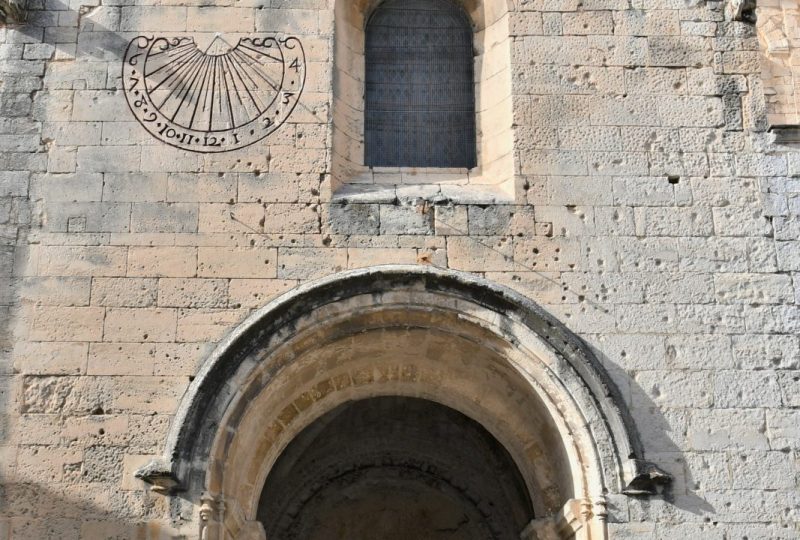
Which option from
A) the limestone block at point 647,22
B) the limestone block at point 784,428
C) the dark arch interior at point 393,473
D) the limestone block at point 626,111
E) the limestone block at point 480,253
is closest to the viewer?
the limestone block at point 784,428

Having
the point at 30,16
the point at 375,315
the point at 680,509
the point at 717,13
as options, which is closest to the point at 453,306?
the point at 375,315

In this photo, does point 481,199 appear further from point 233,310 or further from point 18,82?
A: point 18,82

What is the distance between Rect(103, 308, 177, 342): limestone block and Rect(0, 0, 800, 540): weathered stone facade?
2 centimetres

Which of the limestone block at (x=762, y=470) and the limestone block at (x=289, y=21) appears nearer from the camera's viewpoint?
the limestone block at (x=762, y=470)

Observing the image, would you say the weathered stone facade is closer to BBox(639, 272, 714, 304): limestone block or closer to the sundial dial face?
BBox(639, 272, 714, 304): limestone block

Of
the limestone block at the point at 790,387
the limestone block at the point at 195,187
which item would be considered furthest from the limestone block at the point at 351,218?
the limestone block at the point at 790,387

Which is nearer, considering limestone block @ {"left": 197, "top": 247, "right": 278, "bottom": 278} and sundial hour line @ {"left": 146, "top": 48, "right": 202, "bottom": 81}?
limestone block @ {"left": 197, "top": 247, "right": 278, "bottom": 278}

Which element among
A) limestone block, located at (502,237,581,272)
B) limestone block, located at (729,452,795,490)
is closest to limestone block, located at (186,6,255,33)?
limestone block, located at (502,237,581,272)

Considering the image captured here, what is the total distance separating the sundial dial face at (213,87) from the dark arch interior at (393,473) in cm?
338

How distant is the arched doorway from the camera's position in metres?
7.31

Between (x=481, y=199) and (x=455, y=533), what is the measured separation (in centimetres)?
452

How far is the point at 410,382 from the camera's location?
28.1 ft

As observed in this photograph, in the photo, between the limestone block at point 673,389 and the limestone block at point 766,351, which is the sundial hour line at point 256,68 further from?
the limestone block at point 766,351

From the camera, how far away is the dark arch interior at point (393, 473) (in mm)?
10688
